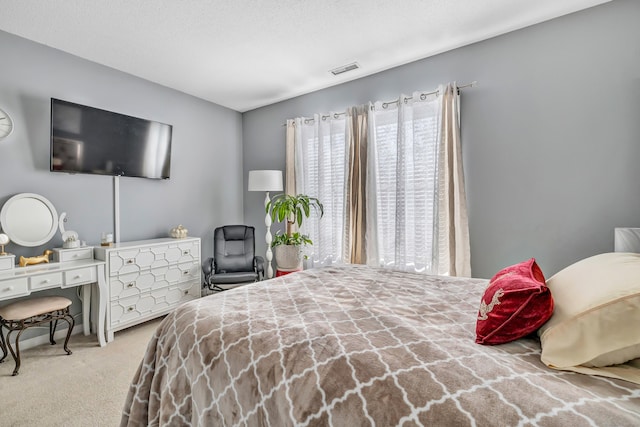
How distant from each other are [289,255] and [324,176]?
111 cm

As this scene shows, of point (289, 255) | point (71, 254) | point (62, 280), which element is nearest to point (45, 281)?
point (62, 280)

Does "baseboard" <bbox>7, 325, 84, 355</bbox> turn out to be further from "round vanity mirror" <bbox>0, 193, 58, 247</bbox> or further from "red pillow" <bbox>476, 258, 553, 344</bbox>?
"red pillow" <bbox>476, 258, 553, 344</bbox>

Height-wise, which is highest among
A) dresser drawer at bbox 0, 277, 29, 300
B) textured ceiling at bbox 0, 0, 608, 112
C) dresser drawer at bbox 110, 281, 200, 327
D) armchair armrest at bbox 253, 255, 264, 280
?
textured ceiling at bbox 0, 0, 608, 112

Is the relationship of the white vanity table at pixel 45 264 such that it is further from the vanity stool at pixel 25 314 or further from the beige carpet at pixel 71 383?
the beige carpet at pixel 71 383

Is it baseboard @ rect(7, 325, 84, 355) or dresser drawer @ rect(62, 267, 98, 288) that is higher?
dresser drawer @ rect(62, 267, 98, 288)

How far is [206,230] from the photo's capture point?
434cm

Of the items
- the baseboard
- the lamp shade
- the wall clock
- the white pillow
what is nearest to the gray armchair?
the lamp shade

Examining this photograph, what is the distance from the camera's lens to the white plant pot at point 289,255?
374cm

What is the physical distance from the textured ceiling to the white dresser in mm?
1945

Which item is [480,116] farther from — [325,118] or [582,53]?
[325,118]

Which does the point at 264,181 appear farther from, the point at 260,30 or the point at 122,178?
the point at 260,30

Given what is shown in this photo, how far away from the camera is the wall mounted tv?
9.27ft

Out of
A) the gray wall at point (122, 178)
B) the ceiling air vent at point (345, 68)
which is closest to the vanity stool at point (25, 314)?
the gray wall at point (122, 178)

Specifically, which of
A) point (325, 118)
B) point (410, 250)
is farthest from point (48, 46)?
point (410, 250)
